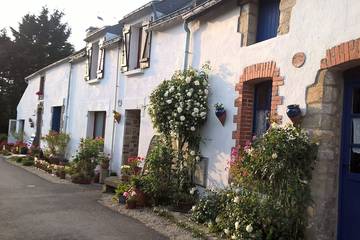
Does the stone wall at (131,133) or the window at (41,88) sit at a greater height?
the window at (41,88)

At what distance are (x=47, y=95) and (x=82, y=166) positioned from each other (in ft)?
28.3

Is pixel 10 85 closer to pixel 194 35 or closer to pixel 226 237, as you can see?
pixel 194 35

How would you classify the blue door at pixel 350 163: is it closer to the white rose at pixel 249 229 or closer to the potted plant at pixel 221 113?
the white rose at pixel 249 229

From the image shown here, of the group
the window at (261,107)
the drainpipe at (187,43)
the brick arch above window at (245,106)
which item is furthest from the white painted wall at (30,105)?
the window at (261,107)

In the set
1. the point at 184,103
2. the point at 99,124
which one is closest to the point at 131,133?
the point at 99,124

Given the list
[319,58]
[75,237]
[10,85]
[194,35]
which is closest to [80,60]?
[194,35]

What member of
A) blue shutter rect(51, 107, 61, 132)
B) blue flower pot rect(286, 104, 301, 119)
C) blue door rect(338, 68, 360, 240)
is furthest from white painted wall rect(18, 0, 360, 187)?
blue shutter rect(51, 107, 61, 132)

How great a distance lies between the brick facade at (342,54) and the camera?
Result: 5.41 metres

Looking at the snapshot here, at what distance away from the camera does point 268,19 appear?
7.59 meters

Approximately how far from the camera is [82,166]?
43.4ft

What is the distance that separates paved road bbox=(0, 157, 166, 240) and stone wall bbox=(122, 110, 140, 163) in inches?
65.1

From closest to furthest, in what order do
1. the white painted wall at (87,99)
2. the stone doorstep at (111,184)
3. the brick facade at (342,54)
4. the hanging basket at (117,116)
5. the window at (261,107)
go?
1. the brick facade at (342,54)
2. the window at (261,107)
3. the stone doorstep at (111,184)
4. the hanging basket at (117,116)
5. the white painted wall at (87,99)

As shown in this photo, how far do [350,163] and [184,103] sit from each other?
3.67 metres

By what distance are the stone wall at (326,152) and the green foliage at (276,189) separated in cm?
13
